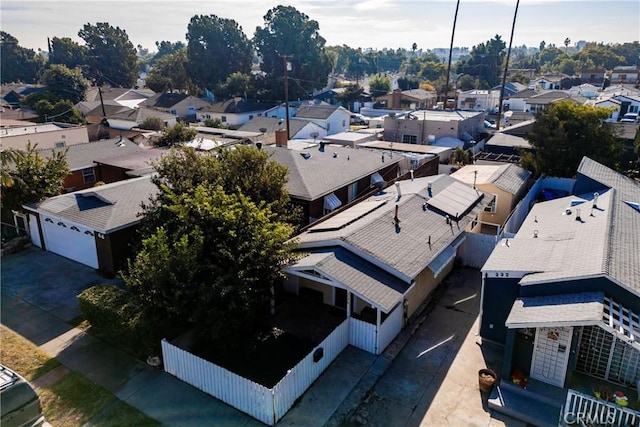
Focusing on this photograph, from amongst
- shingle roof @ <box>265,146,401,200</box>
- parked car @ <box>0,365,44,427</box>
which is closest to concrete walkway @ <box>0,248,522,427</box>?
parked car @ <box>0,365,44,427</box>

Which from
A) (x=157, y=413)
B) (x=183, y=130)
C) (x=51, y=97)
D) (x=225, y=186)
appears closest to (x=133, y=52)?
(x=51, y=97)

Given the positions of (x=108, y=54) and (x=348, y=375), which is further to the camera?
(x=108, y=54)

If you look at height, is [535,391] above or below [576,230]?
below

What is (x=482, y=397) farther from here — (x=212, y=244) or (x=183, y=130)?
(x=183, y=130)

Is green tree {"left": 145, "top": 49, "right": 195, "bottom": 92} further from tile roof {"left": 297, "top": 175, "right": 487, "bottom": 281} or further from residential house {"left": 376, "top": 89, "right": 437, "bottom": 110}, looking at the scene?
tile roof {"left": 297, "top": 175, "right": 487, "bottom": 281}

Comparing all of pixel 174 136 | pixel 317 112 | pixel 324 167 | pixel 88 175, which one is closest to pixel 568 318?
pixel 324 167

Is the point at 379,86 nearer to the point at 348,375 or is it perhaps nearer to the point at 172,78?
the point at 172,78
